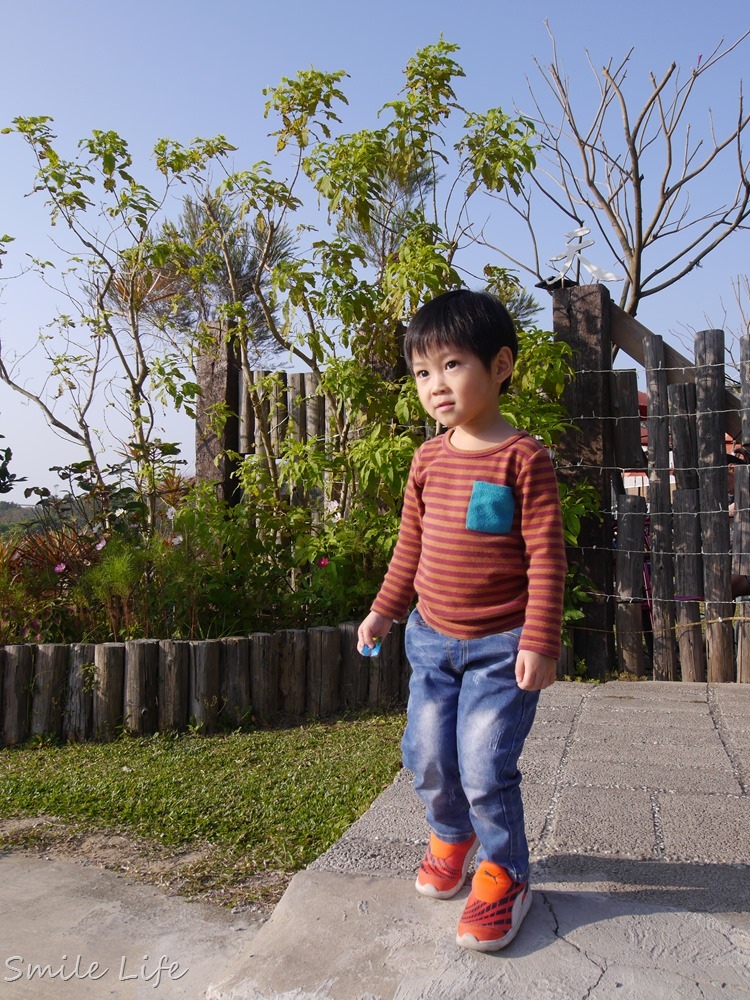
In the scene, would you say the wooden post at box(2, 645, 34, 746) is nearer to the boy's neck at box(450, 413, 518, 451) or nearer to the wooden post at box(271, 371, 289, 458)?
the wooden post at box(271, 371, 289, 458)

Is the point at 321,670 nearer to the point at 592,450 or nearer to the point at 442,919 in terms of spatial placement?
the point at 592,450

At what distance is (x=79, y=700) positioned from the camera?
439 centimetres

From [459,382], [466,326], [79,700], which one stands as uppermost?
[466,326]

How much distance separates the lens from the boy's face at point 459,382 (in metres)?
2.22

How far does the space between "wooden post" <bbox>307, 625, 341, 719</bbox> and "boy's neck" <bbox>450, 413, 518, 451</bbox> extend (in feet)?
8.28

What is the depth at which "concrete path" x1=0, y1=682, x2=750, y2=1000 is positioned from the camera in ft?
6.44

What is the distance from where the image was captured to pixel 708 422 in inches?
195

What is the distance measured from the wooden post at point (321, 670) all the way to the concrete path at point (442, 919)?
1.57m

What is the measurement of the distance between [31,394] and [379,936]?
4695mm

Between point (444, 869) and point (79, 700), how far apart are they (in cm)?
260

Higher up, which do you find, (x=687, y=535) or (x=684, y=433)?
(x=684, y=433)

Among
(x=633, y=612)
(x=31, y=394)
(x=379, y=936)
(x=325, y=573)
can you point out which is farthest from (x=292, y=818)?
(x=31, y=394)

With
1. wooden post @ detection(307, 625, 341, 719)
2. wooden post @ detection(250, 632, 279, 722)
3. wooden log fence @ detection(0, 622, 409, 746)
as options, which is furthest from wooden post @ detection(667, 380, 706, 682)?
wooden post @ detection(250, 632, 279, 722)

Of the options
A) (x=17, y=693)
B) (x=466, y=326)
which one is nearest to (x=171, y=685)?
(x=17, y=693)
